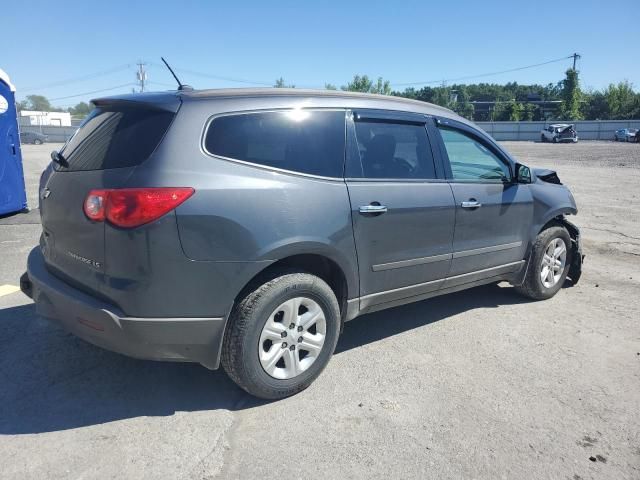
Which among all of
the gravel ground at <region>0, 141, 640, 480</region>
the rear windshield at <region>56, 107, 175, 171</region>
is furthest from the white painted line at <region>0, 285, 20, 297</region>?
the rear windshield at <region>56, 107, 175, 171</region>

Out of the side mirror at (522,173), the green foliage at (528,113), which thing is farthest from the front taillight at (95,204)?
the green foliage at (528,113)

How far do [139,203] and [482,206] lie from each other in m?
2.83

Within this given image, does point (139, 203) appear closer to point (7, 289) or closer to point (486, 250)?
point (486, 250)

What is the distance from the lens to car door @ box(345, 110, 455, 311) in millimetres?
3572

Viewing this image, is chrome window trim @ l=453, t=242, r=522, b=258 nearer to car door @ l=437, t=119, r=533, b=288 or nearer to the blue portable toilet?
car door @ l=437, t=119, r=533, b=288

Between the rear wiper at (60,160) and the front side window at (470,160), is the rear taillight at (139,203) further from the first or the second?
the front side window at (470,160)

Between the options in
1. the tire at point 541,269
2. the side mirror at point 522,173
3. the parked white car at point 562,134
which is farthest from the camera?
the parked white car at point 562,134

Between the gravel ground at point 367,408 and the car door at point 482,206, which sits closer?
the gravel ground at point 367,408

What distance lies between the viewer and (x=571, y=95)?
2913 inches

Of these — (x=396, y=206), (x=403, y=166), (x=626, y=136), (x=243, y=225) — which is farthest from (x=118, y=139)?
(x=626, y=136)

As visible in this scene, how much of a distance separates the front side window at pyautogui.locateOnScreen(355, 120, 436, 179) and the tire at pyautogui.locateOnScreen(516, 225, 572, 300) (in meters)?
1.66

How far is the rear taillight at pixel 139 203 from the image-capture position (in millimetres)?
2740

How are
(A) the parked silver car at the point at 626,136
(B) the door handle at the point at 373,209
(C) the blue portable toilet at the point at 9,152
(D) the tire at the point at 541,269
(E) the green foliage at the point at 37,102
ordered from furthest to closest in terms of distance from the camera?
(E) the green foliage at the point at 37,102 → (A) the parked silver car at the point at 626,136 → (C) the blue portable toilet at the point at 9,152 → (D) the tire at the point at 541,269 → (B) the door handle at the point at 373,209

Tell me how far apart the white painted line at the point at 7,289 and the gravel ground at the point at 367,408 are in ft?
1.15
